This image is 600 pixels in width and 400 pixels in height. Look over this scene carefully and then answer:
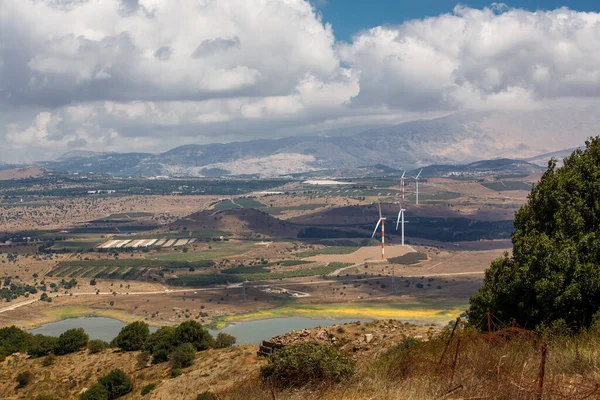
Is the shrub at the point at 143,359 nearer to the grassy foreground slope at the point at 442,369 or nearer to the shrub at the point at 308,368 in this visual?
the grassy foreground slope at the point at 442,369

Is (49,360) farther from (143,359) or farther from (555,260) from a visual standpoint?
(555,260)

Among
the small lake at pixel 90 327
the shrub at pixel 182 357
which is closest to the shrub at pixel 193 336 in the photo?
the shrub at pixel 182 357

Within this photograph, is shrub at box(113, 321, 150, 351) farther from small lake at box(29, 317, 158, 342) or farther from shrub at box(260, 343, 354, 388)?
small lake at box(29, 317, 158, 342)

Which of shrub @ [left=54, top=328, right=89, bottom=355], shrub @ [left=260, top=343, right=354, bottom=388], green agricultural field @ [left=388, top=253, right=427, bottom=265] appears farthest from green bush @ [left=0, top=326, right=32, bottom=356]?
green agricultural field @ [left=388, top=253, right=427, bottom=265]

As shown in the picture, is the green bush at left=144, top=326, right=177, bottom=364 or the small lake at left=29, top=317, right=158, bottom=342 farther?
the small lake at left=29, top=317, right=158, bottom=342

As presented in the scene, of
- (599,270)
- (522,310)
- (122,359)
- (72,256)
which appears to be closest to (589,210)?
(599,270)

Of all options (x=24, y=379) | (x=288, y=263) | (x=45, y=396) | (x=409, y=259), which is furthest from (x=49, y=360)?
(x=409, y=259)

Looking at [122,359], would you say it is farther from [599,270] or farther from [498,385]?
[498,385]
